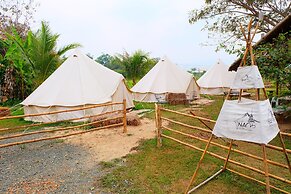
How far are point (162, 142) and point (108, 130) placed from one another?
1968 mm

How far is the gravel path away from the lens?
3.45 m

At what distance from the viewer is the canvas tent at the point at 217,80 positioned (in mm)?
16047

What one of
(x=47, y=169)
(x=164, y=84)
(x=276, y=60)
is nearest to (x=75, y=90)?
(x=47, y=169)

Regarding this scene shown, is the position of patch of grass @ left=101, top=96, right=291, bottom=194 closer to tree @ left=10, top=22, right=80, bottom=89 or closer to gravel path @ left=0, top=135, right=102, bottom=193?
gravel path @ left=0, top=135, right=102, bottom=193

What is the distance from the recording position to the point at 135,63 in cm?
1511

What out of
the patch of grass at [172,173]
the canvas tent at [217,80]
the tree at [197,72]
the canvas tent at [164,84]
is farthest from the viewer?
the tree at [197,72]

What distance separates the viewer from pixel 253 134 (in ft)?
8.30

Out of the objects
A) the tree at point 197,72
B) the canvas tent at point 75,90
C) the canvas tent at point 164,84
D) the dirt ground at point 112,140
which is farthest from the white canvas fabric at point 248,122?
the tree at point 197,72

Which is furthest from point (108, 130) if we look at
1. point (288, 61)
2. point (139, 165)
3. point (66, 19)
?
point (66, 19)

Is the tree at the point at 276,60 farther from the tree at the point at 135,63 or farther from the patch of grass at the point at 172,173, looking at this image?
the tree at the point at 135,63

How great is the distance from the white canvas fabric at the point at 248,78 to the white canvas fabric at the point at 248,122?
8.0 inches

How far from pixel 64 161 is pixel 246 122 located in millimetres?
3555

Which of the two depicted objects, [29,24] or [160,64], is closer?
[160,64]

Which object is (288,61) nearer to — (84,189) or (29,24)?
(84,189)
